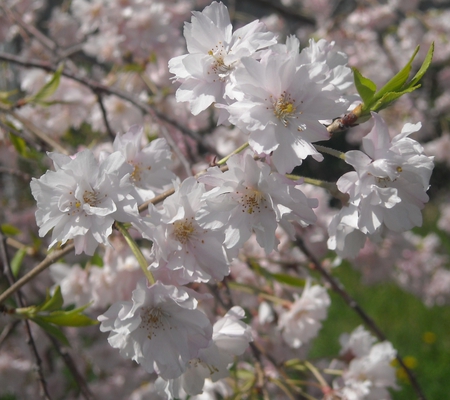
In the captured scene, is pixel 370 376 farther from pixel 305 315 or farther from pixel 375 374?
pixel 305 315

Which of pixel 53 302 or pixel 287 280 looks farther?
pixel 287 280

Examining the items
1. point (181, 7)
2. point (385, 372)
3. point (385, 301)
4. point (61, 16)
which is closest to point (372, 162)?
point (385, 372)

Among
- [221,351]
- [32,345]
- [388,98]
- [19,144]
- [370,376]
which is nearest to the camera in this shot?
[388,98]

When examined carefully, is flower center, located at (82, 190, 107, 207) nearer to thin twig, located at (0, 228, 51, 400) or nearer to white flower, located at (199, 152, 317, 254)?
white flower, located at (199, 152, 317, 254)

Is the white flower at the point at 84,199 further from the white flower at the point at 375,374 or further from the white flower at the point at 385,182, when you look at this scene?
the white flower at the point at 375,374

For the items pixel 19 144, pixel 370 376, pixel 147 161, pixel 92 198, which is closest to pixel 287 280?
pixel 370 376
